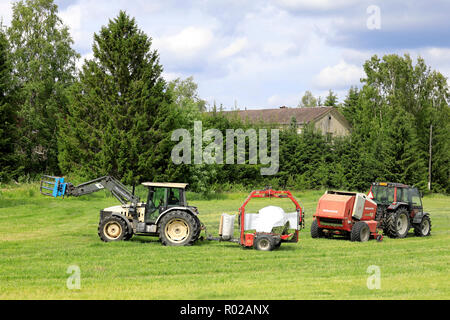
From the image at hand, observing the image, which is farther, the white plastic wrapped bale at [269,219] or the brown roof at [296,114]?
the brown roof at [296,114]

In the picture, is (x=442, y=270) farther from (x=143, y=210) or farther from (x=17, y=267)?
(x=17, y=267)

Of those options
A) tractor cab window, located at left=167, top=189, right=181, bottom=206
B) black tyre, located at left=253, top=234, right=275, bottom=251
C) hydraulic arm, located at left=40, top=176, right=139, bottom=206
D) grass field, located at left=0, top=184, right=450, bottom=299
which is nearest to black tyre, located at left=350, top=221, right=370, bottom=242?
grass field, located at left=0, top=184, right=450, bottom=299

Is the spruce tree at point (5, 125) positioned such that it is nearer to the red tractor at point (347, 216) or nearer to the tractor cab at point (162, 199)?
the tractor cab at point (162, 199)

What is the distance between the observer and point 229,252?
1361 cm

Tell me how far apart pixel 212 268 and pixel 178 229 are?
3574 millimetres

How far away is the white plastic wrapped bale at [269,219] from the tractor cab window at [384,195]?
560 centimetres

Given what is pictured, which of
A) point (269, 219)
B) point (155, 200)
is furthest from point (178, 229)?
point (269, 219)

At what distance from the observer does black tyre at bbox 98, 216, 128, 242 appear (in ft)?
49.0

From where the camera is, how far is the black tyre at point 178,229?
14352mm

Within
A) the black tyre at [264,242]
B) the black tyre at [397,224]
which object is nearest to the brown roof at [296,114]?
the black tyre at [397,224]

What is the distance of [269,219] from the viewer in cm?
1403
